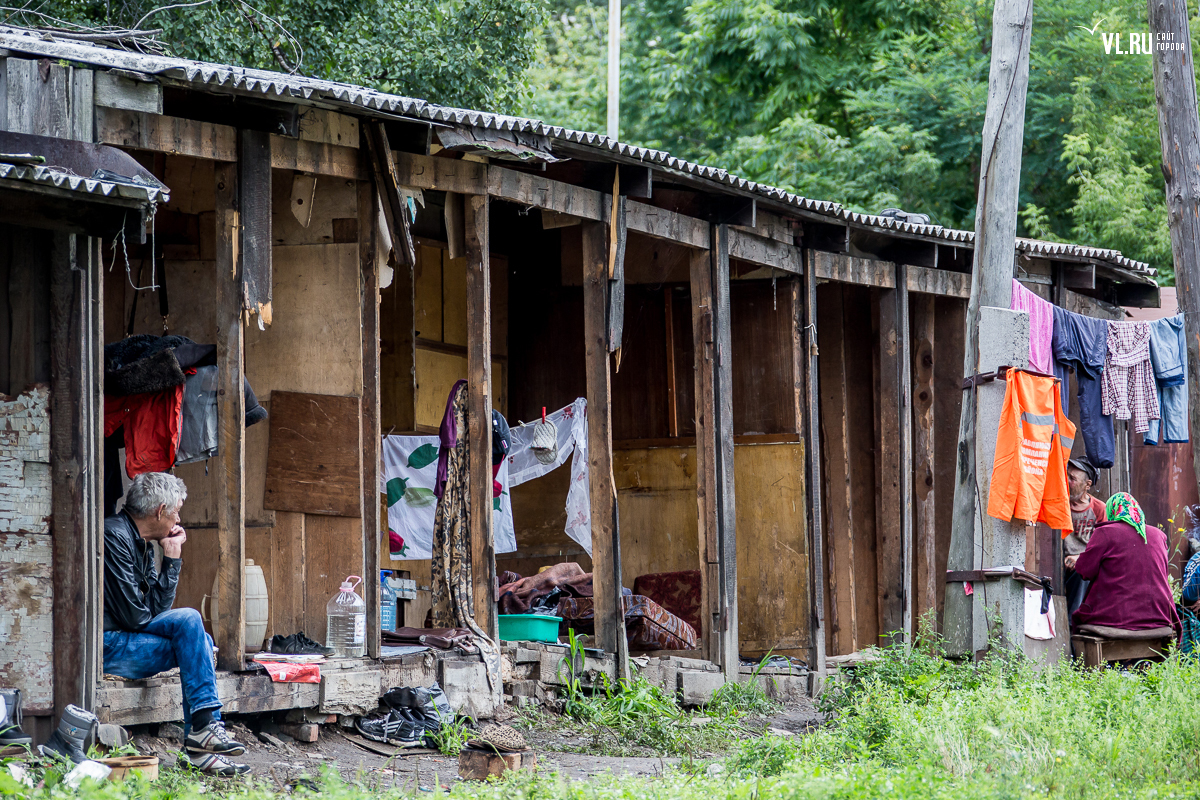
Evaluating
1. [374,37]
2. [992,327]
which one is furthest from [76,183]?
[374,37]

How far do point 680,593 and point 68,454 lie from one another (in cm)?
597

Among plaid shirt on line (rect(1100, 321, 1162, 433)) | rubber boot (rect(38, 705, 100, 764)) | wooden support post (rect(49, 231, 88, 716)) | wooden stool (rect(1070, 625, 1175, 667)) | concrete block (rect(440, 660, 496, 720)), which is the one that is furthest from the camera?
plaid shirt on line (rect(1100, 321, 1162, 433))

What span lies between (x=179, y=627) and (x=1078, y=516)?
318 inches

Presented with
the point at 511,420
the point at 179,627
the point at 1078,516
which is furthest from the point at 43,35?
the point at 1078,516

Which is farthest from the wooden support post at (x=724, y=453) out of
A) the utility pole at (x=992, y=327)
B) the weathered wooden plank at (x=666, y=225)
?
the utility pole at (x=992, y=327)

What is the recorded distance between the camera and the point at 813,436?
1121 cm

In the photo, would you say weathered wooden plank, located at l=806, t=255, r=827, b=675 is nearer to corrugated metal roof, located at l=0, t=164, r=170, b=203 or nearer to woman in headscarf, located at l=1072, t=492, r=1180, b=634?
woman in headscarf, located at l=1072, t=492, r=1180, b=634

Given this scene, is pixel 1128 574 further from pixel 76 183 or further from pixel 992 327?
pixel 76 183

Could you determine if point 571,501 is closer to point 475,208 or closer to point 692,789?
point 475,208

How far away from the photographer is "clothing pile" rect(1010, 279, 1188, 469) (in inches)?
446

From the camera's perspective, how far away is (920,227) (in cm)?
1158

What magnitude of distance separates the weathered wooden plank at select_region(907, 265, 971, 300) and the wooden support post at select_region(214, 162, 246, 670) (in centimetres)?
668

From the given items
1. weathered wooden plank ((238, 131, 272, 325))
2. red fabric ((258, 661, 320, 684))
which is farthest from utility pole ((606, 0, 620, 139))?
red fabric ((258, 661, 320, 684))

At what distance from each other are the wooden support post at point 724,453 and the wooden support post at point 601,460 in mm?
1116
